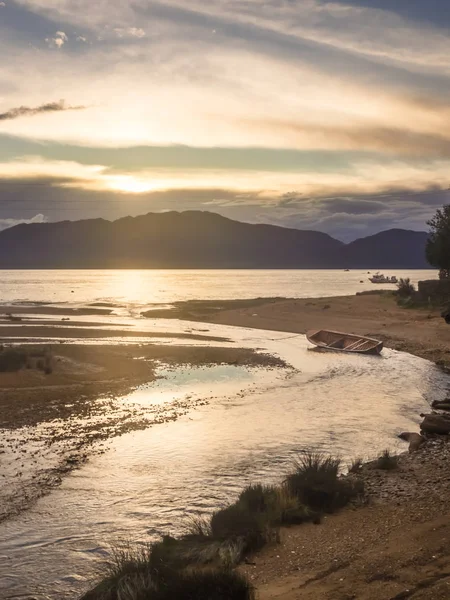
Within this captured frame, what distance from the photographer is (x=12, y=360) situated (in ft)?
89.6

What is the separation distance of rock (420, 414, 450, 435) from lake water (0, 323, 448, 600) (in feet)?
3.26

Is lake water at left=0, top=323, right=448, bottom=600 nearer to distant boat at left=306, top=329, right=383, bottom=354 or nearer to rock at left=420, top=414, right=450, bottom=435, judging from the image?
rock at left=420, top=414, right=450, bottom=435

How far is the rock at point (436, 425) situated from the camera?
17328mm

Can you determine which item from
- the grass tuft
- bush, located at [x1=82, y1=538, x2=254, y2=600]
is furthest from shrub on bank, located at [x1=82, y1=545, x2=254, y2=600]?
the grass tuft

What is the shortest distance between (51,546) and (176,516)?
96.0 inches

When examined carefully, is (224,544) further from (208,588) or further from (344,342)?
(344,342)

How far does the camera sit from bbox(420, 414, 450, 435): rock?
1733cm

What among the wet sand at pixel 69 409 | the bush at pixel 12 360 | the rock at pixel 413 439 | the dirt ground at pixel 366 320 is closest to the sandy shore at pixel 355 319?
the dirt ground at pixel 366 320

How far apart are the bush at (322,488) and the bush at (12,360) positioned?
1782cm

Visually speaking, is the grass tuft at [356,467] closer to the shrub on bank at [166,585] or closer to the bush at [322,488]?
the bush at [322,488]

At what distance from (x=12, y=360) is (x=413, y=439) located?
18364mm

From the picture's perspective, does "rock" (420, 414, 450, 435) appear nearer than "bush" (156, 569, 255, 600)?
No

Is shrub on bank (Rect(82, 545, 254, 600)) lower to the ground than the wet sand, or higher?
higher

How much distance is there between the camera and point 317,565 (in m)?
8.83
